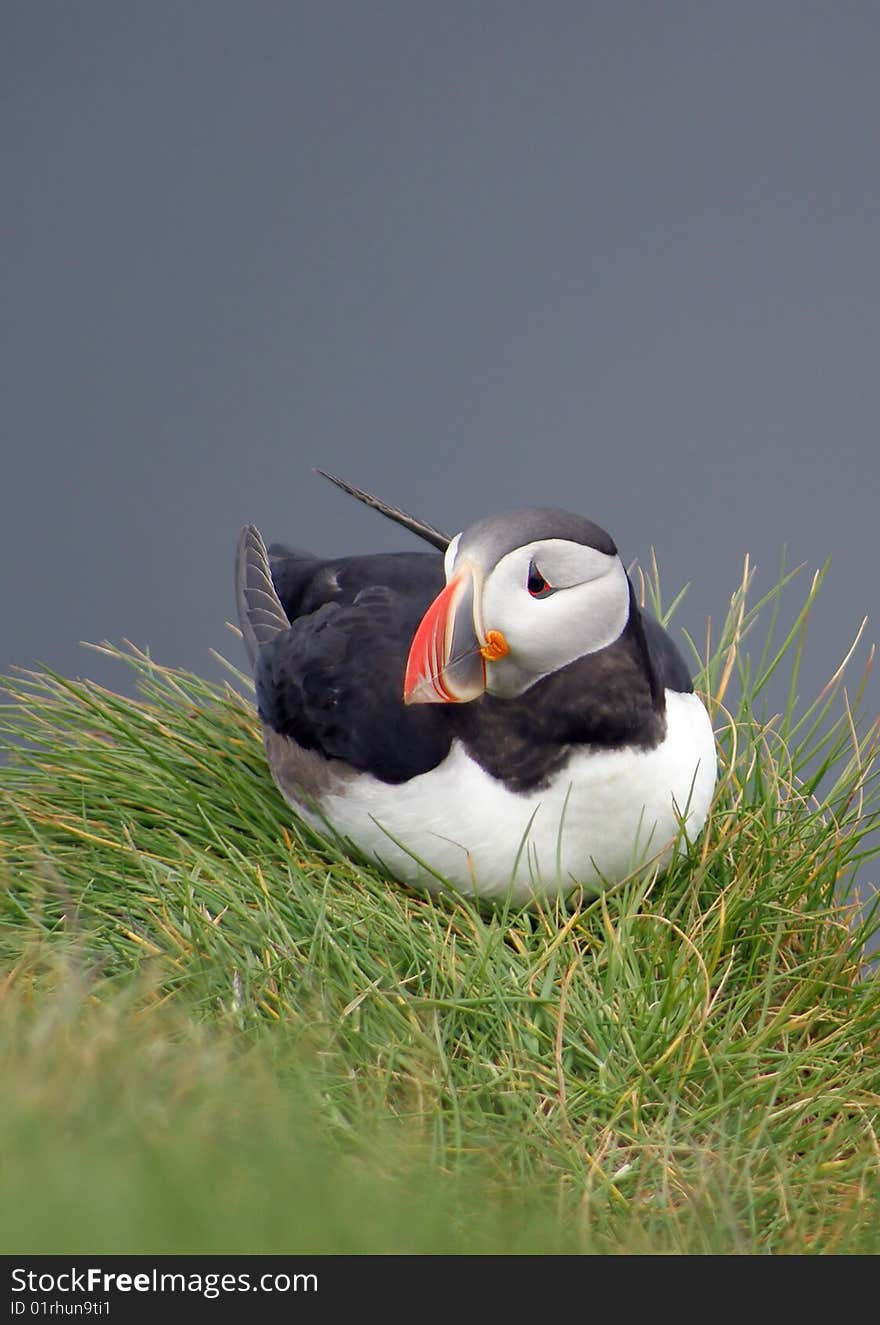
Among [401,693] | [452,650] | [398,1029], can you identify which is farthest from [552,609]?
[398,1029]

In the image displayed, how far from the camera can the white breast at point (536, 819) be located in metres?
2.56

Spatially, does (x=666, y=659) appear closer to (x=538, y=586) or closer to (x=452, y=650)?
(x=538, y=586)

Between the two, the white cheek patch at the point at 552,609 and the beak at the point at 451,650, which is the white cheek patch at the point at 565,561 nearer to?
the white cheek patch at the point at 552,609

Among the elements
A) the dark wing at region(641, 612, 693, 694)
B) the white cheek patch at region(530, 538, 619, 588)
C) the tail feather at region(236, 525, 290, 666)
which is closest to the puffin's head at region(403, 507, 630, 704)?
the white cheek patch at region(530, 538, 619, 588)

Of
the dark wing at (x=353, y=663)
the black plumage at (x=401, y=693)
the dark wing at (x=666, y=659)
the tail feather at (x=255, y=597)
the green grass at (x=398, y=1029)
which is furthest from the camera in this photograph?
the tail feather at (x=255, y=597)

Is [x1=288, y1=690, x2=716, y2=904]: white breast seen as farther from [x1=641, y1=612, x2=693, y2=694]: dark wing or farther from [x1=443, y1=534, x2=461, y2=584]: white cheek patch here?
[x1=443, y1=534, x2=461, y2=584]: white cheek patch

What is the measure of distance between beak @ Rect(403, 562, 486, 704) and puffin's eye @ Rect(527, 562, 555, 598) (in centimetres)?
9

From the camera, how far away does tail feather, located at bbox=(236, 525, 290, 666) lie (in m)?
3.12

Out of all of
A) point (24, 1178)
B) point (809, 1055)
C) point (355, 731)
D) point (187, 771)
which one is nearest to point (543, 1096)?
point (809, 1055)

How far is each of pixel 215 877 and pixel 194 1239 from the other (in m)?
1.21

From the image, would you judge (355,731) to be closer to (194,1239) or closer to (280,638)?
(280,638)

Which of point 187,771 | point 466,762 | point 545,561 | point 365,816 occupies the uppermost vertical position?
point 545,561

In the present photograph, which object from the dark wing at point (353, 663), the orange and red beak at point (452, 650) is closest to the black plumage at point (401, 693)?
the dark wing at point (353, 663)

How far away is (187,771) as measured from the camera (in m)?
3.16
